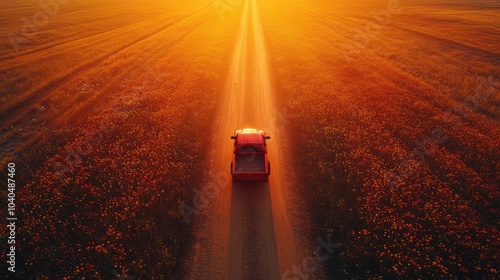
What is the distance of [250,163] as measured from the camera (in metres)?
13.4

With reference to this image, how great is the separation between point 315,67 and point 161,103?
15945mm

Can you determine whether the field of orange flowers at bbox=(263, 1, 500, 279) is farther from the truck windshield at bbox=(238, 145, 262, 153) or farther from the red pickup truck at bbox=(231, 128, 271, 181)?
the truck windshield at bbox=(238, 145, 262, 153)

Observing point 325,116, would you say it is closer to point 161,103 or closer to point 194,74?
→ point 161,103

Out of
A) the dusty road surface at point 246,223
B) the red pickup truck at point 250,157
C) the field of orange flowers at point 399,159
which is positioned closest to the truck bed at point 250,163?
the red pickup truck at point 250,157

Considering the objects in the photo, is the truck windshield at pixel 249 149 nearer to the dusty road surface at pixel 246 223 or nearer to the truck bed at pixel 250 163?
the truck bed at pixel 250 163

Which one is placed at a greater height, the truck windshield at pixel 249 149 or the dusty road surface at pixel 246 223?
the truck windshield at pixel 249 149

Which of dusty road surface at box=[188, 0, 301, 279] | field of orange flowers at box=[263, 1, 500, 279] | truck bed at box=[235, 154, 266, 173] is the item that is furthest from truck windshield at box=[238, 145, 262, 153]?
field of orange flowers at box=[263, 1, 500, 279]

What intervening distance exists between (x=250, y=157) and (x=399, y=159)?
7.36 meters

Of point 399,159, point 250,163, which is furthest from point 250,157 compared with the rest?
point 399,159

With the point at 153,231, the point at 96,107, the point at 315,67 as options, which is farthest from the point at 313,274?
the point at 315,67

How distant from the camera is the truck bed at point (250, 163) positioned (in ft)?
42.7

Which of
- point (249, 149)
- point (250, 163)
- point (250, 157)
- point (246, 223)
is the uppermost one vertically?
point (249, 149)

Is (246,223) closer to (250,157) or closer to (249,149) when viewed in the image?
(250,157)

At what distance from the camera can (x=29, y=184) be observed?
12.1 meters
